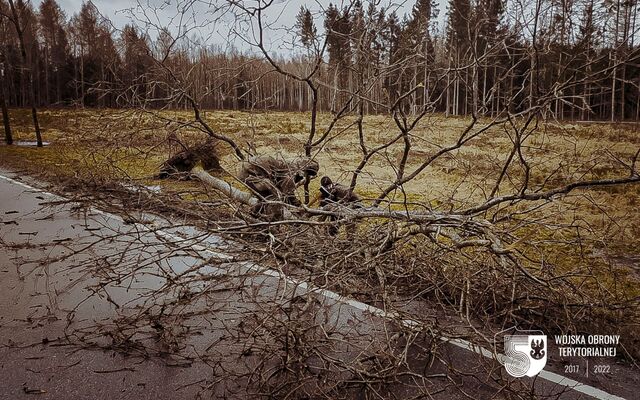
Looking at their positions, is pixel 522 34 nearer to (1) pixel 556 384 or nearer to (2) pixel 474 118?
(2) pixel 474 118

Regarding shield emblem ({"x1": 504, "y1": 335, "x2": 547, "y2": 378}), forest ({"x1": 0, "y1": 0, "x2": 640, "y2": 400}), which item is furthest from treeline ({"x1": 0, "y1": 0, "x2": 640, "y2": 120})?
shield emblem ({"x1": 504, "y1": 335, "x2": 547, "y2": 378})

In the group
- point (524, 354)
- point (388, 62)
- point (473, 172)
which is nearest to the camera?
point (524, 354)

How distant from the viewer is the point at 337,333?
3.86 meters

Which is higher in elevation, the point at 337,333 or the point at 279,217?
the point at 279,217

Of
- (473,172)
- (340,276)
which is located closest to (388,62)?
(340,276)

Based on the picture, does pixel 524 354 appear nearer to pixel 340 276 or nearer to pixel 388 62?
pixel 340 276

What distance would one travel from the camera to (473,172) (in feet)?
43.8

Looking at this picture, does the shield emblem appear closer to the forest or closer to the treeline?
the forest

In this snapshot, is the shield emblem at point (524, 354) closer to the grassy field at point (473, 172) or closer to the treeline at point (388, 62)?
the grassy field at point (473, 172)

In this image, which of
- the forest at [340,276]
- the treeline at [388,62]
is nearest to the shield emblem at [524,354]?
the forest at [340,276]

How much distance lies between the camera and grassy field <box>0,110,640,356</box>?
4.97m

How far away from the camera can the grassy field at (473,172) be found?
4.97 meters

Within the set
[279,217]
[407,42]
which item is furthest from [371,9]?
[279,217]

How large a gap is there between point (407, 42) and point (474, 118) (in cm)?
199
